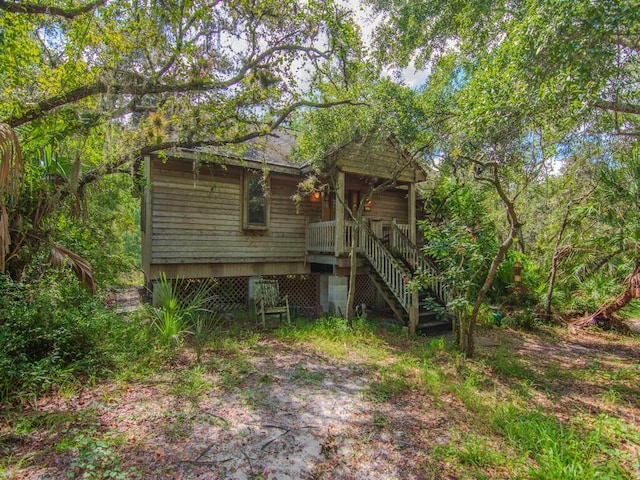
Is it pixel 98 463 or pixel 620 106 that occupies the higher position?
pixel 620 106

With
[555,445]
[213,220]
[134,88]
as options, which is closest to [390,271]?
[213,220]

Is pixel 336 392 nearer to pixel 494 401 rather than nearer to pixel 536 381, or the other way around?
pixel 494 401

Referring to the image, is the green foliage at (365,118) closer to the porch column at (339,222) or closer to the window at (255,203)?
the porch column at (339,222)

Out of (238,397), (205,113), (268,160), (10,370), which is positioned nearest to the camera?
(10,370)

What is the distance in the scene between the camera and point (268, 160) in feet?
31.3

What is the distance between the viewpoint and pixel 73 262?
4395 millimetres

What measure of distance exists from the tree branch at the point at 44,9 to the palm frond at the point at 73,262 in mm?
3187

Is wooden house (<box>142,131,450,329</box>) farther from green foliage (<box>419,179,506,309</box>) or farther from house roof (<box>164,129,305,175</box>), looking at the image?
green foliage (<box>419,179,506,309</box>)

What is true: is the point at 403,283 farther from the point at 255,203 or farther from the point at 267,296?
the point at 255,203

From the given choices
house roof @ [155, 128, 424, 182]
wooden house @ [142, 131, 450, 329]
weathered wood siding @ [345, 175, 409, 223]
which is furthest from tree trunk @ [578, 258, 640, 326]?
weathered wood siding @ [345, 175, 409, 223]

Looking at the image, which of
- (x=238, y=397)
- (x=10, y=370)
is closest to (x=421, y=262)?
(x=238, y=397)

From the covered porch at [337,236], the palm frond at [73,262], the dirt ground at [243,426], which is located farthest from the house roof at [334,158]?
the dirt ground at [243,426]

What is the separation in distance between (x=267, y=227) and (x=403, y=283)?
4.10 metres

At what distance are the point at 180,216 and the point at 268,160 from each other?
2.95 m
